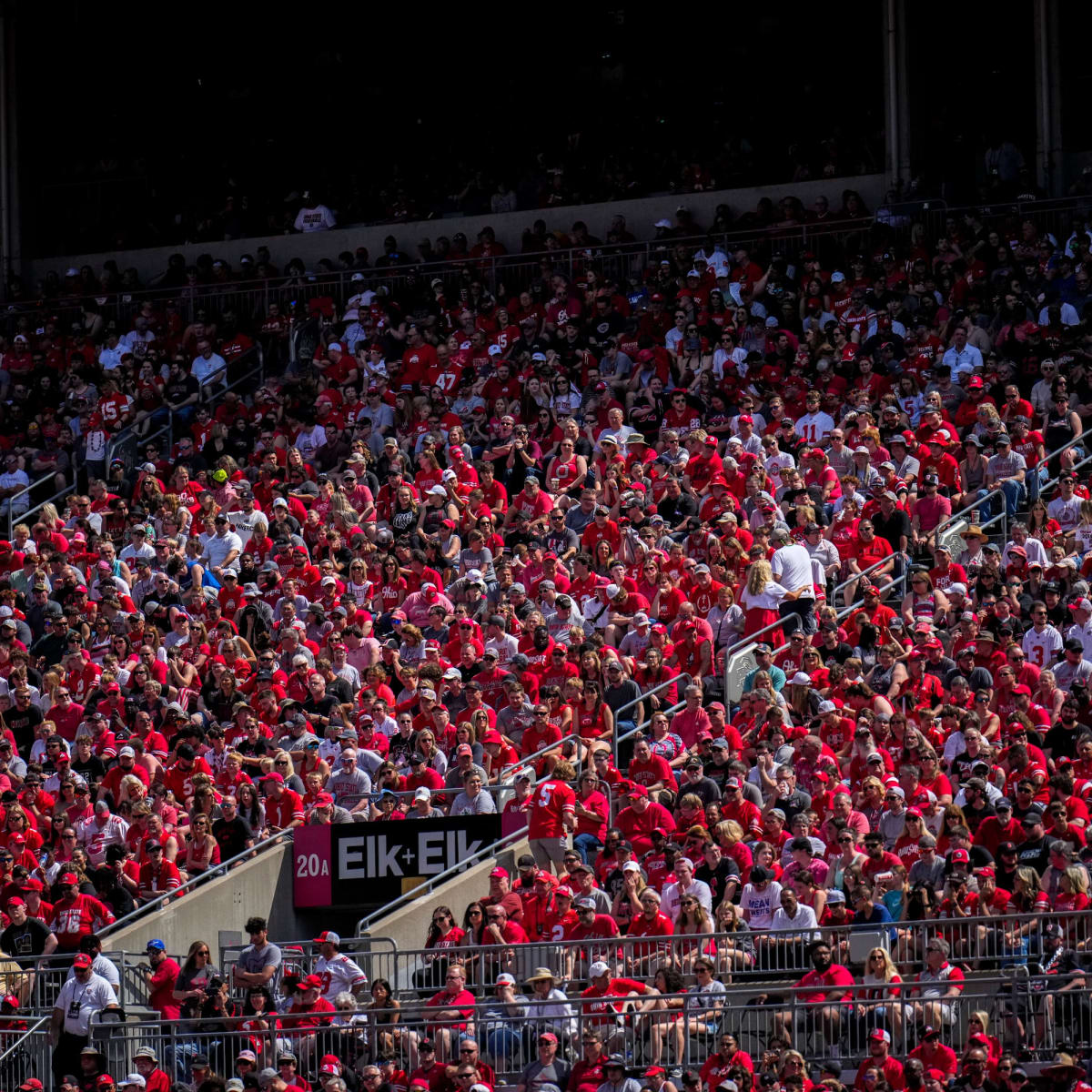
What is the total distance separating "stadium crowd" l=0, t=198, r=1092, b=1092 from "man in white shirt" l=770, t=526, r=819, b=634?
3 cm

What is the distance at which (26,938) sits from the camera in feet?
57.3

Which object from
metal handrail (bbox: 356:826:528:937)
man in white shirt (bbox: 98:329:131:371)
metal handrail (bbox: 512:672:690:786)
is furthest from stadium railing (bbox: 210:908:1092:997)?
man in white shirt (bbox: 98:329:131:371)

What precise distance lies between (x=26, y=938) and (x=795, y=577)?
21.5ft

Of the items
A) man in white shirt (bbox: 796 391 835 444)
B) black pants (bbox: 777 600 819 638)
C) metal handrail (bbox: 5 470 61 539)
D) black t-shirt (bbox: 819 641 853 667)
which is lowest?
black t-shirt (bbox: 819 641 853 667)

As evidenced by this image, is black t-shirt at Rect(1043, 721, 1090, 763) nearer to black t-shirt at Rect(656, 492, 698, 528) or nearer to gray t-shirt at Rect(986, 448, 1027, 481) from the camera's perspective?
gray t-shirt at Rect(986, 448, 1027, 481)

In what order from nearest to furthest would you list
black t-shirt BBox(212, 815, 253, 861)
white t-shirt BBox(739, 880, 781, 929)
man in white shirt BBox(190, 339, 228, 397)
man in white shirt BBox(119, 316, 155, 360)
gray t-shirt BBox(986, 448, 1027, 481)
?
white t-shirt BBox(739, 880, 781, 929) → black t-shirt BBox(212, 815, 253, 861) → gray t-shirt BBox(986, 448, 1027, 481) → man in white shirt BBox(190, 339, 228, 397) → man in white shirt BBox(119, 316, 155, 360)

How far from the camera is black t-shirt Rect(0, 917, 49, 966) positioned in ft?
57.2

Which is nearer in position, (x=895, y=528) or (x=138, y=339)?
(x=895, y=528)

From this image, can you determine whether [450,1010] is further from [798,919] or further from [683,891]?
[798,919]

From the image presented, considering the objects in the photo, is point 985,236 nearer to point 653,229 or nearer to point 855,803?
point 653,229

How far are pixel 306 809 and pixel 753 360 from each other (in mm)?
7656

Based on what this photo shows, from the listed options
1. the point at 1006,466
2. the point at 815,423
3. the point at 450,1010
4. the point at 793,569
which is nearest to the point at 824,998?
the point at 450,1010

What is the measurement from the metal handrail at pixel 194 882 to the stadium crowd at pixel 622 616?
0.08m

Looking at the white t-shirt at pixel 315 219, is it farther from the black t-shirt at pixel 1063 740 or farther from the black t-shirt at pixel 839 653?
the black t-shirt at pixel 1063 740
